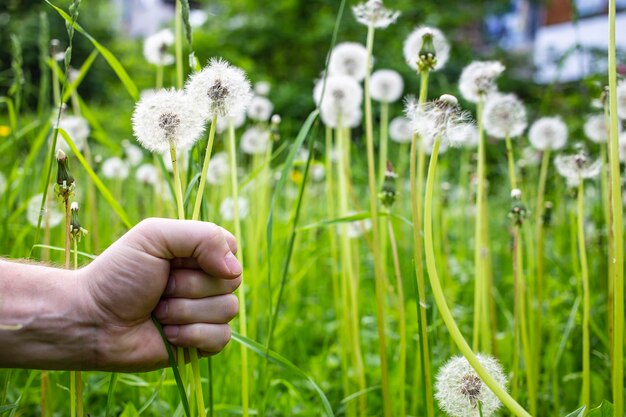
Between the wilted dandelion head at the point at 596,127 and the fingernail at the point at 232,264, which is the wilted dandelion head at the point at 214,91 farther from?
the wilted dandelion head at the point at 596,127

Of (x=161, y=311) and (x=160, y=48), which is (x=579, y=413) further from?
(x=160, y=48)

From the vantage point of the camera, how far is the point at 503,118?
52.1 inches

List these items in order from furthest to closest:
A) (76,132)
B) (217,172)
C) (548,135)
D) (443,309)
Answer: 1. (217,172)
2. (76,132)
3. (548,135)
4. (443,309)

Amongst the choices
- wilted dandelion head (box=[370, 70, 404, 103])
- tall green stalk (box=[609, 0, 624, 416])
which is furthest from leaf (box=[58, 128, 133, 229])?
wilted dandelion head (box=[370, 70, 404, 103])

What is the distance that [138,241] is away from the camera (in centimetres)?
75

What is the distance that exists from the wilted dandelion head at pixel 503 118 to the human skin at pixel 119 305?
74 cm

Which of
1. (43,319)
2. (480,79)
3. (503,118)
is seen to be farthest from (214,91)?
(503,118)

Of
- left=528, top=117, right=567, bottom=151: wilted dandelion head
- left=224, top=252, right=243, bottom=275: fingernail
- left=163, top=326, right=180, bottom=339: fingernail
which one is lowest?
left=163, top=326, right=180, bottom=339: fingernail

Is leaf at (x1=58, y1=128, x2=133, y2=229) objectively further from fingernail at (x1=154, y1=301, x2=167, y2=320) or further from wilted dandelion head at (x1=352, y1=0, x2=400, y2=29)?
wilted dandelion head at (x1=352, y1=0, x2=400, y2=29)

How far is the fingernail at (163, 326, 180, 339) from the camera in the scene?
0.81 m

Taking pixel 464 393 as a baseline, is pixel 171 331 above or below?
above

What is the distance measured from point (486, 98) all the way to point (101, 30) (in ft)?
44.3

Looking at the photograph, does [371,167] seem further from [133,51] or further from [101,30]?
[101,30]

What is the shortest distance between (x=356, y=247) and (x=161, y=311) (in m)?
0.77
